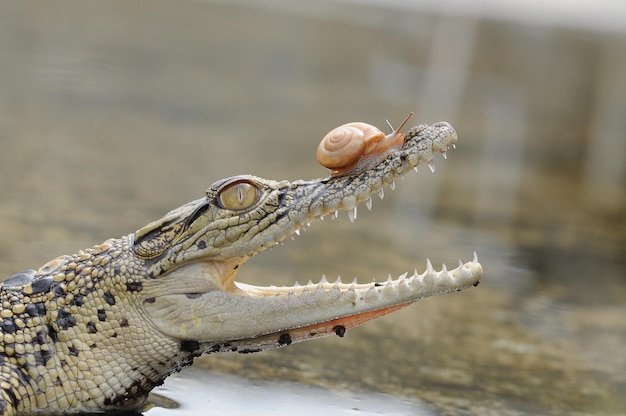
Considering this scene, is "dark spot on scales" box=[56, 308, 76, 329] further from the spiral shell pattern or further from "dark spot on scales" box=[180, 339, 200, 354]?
the spiral shell pattern

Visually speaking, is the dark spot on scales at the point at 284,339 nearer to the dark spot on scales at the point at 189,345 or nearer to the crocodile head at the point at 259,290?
the crocodile head at the point at 259,290

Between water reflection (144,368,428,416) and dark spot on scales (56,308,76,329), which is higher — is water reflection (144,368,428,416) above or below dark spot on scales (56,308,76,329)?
below

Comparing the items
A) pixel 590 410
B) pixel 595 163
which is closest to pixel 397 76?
pixel 595 163

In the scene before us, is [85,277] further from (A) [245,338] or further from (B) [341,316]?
(B) [341,316]

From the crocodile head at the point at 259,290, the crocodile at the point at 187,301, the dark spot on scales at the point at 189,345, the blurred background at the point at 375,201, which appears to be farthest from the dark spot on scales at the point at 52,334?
the blurred background at the point at 375,201

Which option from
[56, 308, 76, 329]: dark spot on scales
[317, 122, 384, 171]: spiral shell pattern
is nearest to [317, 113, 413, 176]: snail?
[317, 122, 384, 171]: spiral shell pattern

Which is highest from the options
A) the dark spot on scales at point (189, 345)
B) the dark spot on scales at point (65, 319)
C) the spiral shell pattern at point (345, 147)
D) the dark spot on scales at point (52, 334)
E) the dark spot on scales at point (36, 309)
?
the spiral shell pattern at point (345, 147)

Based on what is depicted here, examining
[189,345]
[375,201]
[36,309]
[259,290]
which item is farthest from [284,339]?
[375,201]
